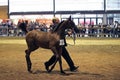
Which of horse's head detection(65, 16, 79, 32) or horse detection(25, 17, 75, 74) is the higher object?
horse's head detection(65, 16, 79, 32)

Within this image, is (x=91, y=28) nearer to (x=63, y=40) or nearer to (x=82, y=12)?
(x=82, y=12)

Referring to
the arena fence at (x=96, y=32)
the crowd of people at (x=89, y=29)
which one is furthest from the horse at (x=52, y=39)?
the arena fence at (x=96, y=32)

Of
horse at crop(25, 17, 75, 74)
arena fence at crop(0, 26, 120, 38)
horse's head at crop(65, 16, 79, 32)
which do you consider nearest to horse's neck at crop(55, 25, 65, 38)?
horse at crop(25, 17, 75, 74)

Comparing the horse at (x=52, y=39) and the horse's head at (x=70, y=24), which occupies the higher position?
the horse's head at (x=70, y=24)

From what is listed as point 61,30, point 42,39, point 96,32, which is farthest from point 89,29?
point 42,39

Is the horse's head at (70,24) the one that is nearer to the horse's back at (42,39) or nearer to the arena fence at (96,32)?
the horse's back at (42,39)

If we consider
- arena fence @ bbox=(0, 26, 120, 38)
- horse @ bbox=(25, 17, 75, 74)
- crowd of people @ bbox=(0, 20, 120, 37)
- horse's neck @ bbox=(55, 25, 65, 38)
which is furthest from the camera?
arena fence @ bbox=(0, 26, 120, 38)

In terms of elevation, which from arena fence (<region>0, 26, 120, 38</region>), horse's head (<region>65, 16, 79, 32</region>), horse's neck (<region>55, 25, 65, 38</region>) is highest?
horse's head (<region>65, 16, 79, 32</region>)

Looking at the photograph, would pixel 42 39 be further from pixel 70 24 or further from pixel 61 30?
pixel 70 24

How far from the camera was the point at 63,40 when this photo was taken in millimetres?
11406

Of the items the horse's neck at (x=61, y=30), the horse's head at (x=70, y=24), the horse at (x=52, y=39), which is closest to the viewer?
the horse at (x=52, y=39)

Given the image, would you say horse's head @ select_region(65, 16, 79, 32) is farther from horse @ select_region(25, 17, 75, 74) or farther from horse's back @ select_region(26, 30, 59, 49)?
horse's back @ select_region(26, 30, 59, 49)

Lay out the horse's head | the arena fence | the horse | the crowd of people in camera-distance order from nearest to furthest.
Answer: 1. the horse
2. the horse's head
3. the crowd of people
4. the arena fence

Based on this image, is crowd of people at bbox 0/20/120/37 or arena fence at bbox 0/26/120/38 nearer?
crowd of people at bbox 0/20/120/37
